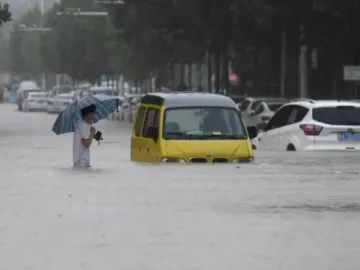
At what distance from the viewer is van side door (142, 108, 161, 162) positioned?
24.3 metres

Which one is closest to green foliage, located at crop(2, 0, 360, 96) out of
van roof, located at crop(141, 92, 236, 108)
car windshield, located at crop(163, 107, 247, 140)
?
van roof, located at crop(141, 92, 236, 108)

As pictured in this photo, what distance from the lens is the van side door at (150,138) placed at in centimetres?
2434

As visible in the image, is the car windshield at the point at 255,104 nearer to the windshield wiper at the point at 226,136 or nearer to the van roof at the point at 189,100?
the van roof at the point at 189,100

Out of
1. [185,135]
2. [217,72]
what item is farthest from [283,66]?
[185,135]

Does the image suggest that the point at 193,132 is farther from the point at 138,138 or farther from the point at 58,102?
the point at 58,102

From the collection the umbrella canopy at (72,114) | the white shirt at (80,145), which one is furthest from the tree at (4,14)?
the white shirt at (80,145)

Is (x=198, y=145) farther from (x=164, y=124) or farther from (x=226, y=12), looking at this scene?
(x=226, y=12)

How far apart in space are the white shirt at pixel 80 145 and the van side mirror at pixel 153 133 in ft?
4.09

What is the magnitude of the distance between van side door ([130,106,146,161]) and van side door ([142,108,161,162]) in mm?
225

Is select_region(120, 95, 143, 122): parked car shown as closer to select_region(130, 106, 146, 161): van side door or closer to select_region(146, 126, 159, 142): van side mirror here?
select_region(130, 106, 146, 161): van side door

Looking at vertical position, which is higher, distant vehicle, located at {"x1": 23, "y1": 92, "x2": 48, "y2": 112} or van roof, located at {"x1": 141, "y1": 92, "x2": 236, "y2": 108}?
van roof, located at {"x1": 141, "y1": 92, "x2": 236, "y2": 108}

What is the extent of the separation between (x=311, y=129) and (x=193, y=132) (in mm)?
4274

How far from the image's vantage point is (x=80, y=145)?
77.0 ft

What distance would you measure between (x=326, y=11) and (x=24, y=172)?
25.8m
